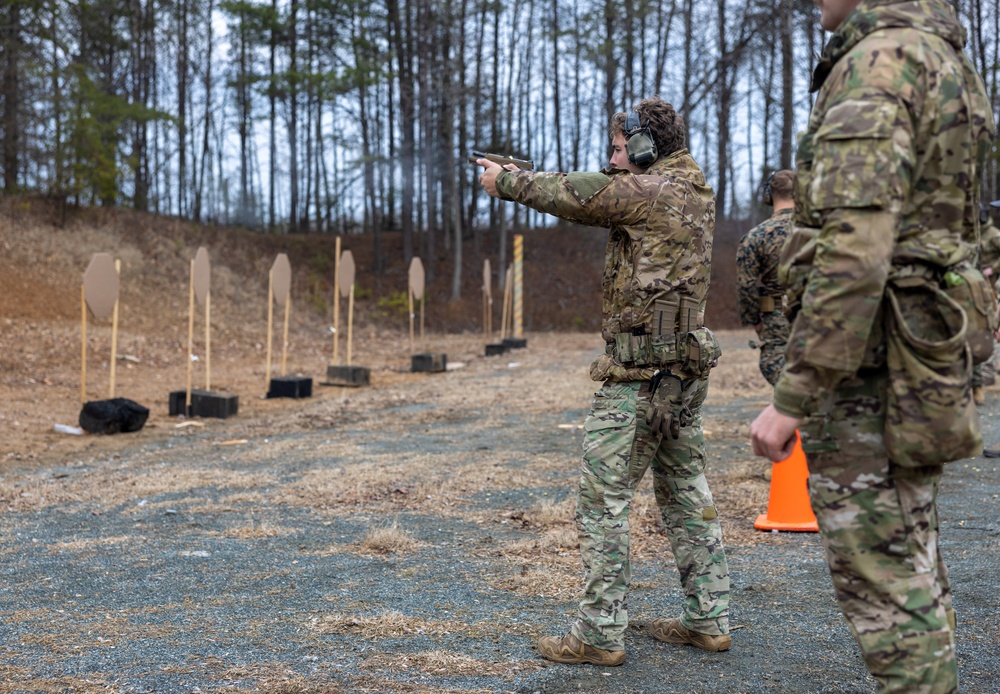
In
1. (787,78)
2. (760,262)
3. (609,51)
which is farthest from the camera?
(609,51)

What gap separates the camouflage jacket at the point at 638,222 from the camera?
10.2ft

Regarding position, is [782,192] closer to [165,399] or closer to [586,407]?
[586,407]

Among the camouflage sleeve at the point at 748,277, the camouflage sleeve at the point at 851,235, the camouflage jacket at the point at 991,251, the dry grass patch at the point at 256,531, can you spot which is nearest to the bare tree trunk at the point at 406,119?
the camouflage jacket at the point at 991,251

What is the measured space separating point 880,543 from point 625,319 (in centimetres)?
137

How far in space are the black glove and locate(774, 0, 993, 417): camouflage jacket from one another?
44.6 inches

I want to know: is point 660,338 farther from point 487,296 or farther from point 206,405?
point 487,296

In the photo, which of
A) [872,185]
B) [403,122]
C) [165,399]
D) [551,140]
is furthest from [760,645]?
[551,140]

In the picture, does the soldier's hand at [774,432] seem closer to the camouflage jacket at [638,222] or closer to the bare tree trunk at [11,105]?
the camouflage jacket at [638,222]

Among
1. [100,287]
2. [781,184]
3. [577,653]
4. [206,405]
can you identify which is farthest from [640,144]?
[100,287]

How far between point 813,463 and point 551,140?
37008mm

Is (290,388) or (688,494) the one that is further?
(290,388)

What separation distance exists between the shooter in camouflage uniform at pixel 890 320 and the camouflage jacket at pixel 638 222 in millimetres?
1063

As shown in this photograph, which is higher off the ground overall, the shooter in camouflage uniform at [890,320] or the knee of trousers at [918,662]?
the shooter in camouflage uniform at [890,320]

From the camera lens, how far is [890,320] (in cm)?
203
